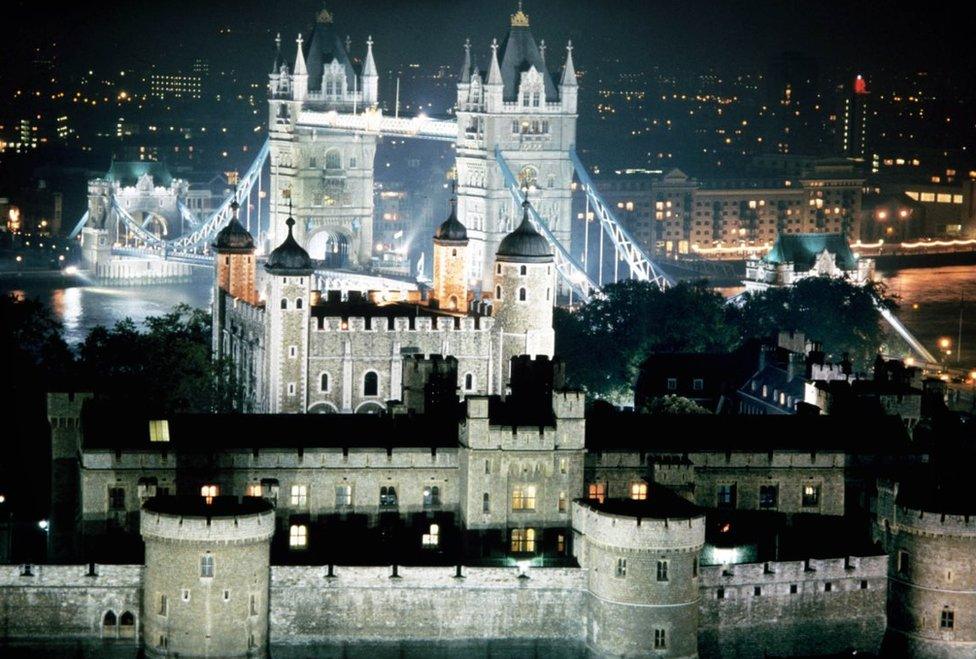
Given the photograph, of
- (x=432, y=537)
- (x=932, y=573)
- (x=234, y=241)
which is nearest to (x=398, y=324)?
(x=234, y=241)

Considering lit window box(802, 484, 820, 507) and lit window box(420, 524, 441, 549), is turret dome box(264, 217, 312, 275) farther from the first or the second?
lit window box(802, 484, 820, 507)

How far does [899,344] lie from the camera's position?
586ft

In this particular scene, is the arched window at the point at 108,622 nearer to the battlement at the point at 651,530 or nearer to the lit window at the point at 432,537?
the lit window at the point at 432,537

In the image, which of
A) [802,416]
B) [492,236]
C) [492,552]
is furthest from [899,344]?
[492,552]

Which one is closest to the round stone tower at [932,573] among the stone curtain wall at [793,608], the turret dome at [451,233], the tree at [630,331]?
the stone curtain wall at [793,608]

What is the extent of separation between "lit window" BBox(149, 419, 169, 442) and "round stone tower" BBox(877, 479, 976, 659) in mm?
20361

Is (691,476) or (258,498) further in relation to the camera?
(691,476)

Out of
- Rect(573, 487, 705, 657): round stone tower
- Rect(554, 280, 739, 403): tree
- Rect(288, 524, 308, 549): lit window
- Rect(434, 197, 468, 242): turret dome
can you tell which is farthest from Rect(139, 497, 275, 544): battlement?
Rect(554, 280, 739, 403): tree

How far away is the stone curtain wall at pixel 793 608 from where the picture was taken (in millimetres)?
86750

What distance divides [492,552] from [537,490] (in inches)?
85.6

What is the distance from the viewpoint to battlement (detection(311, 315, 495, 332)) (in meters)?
118

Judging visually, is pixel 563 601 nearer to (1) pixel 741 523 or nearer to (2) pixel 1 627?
(1) pixel 741 523

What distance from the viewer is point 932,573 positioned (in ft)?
289

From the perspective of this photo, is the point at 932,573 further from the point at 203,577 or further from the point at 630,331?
the point at 630,331
